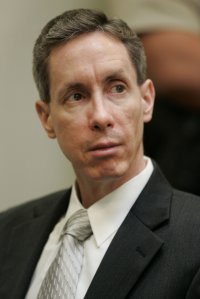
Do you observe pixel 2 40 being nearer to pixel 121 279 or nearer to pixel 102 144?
pixel 102 144

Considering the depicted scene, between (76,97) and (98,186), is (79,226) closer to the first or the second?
(98,186)

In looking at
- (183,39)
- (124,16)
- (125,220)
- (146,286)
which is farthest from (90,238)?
(124,16)

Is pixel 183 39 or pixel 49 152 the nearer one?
pixel 183 39

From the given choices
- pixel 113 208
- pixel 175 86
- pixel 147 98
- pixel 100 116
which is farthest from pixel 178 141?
pixel 100 116

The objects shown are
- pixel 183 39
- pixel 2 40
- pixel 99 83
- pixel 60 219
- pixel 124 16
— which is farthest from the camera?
pixel 2 40

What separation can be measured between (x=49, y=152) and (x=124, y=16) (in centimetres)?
78

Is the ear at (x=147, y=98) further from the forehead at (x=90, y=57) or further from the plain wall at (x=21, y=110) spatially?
the plain wall at (x=21, y=110)

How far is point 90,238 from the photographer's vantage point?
73.6 inches

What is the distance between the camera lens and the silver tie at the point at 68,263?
1.78 metres

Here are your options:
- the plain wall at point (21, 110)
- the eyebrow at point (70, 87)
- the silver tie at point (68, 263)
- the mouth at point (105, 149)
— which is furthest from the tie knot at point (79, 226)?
the plain wall at point (21, 110)

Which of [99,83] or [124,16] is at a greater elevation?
[99,83]

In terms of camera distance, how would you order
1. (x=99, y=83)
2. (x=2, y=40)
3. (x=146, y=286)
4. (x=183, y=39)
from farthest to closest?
(x=2, y=40) < (x=183, y=39) < (x=99, y=83) < (x=146, y=286)

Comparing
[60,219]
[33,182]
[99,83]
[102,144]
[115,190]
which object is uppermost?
[99,83]

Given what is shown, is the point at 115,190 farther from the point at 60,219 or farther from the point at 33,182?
the point at 33,182
